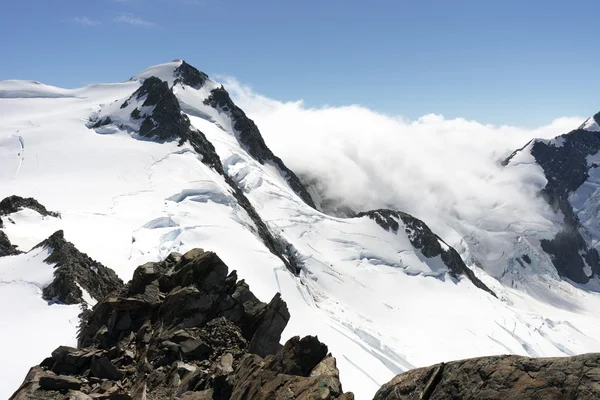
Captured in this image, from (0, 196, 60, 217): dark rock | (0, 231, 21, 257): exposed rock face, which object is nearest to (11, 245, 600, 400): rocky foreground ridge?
(0, 231, 21, 257): exposed rock face

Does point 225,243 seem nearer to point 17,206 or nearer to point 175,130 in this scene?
point 17,206

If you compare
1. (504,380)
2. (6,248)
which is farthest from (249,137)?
(504,380)

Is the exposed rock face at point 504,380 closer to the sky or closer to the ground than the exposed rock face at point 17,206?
closer to the ground

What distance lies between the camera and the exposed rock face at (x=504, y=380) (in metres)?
7.94

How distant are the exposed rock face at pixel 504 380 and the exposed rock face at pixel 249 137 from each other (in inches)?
4014

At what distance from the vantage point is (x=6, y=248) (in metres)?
30.7

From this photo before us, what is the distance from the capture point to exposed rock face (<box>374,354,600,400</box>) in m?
7.94

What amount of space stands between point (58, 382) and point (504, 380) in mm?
12997

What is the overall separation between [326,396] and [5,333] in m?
16.9

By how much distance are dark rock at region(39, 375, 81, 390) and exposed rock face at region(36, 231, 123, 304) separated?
32.0ft

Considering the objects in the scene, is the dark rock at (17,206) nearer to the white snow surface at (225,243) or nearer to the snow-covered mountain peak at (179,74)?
the white snow surface at (225,243)

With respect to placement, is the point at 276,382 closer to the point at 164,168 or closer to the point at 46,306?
the point at 46,306

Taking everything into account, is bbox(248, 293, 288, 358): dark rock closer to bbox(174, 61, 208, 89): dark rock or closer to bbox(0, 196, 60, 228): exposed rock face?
bbox(0, 196, 60, 228): exposed rock face

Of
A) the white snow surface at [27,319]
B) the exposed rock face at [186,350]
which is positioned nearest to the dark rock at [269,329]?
the exposed rock face at [186,350]
